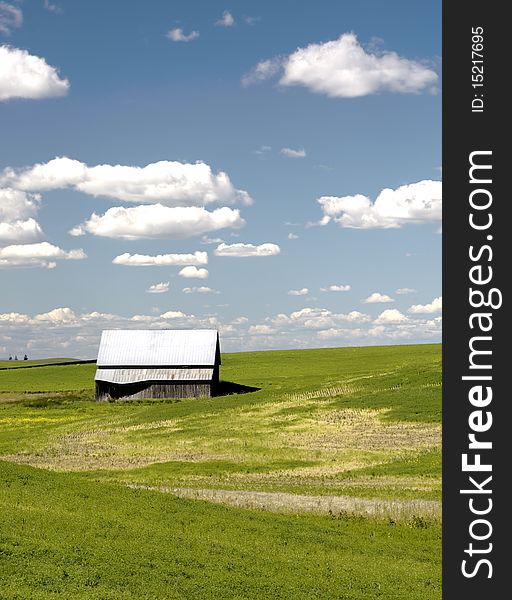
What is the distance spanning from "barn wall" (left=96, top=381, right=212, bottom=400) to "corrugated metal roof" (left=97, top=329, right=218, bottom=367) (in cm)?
288

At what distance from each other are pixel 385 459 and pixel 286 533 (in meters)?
26.5

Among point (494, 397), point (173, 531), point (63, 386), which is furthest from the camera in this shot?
point (63, 386)

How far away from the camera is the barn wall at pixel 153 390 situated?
112 meters

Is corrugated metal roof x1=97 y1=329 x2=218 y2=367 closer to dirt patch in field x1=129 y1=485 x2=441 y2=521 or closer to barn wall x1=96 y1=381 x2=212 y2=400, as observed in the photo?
barn wall x1=96 y1=381 x2=212 y2=400

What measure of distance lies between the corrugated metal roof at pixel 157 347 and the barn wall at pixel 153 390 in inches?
113

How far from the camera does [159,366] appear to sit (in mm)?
113688

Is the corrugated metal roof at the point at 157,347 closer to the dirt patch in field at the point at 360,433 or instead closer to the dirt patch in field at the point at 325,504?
the dirt patch in field at the point at 360,433

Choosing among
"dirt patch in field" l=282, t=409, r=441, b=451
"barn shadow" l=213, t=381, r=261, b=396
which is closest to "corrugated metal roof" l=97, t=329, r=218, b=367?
"barn shadow" l=213, t=381, r=261, b=396

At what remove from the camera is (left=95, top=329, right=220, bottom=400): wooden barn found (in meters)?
112

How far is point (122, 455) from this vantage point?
6294 cm

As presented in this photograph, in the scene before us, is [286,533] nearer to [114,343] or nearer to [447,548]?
[447,548]

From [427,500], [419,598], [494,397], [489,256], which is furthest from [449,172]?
[427,500]

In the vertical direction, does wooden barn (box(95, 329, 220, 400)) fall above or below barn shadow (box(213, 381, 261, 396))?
above

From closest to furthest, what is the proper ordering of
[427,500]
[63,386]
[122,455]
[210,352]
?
[427,500] → [122,455] → [210,352] → [63,386]
